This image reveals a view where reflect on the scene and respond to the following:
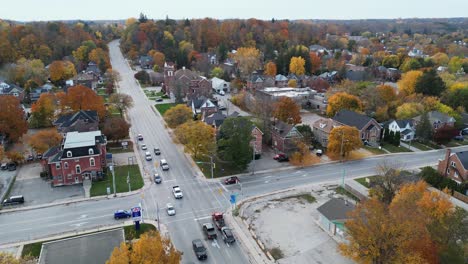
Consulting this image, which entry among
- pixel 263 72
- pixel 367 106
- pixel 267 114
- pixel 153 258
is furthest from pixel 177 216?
pixel 263 72

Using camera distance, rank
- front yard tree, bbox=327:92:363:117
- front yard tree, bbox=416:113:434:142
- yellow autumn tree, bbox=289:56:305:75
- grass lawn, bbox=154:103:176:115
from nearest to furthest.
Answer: front yard tree, bbox=416:113:434:142 → front yard tree, bbox=327:92:363:117 → grass lawn, bbox=154:103:176:115 → yellow autumn tree, bbox=289:56:305:75

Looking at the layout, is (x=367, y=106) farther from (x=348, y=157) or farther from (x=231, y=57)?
(x=231, y=57)

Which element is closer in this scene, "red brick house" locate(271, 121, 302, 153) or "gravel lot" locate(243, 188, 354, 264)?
"gravel lot" locate(243, 188, 354, 264)

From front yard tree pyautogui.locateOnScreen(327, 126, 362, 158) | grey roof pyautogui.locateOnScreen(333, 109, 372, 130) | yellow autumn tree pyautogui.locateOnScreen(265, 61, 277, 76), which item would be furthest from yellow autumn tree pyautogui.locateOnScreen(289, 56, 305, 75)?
front yard tree pyautogui.locateOnScreen(327, 126, 362, 158)

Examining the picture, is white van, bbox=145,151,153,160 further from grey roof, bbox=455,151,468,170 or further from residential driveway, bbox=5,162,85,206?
grey roof, bbox=455,151,468,170

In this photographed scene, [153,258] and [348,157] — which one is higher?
[153,258]

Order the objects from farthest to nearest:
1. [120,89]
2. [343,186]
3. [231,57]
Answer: [231,57], [120,89], [343,186]

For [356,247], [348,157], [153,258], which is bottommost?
[348,157]
